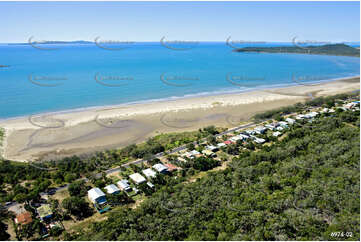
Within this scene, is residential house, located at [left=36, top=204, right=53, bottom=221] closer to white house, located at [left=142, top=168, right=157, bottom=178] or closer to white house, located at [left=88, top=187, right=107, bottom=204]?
white house, located at [left=88, top=187, right=107, bottom=204]

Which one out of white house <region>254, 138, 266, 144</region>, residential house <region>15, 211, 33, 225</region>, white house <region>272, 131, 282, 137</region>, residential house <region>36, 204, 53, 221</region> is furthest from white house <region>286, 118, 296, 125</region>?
residential house <region>15, 211, 33, 225</region>

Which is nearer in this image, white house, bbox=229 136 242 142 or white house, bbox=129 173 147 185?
white house, bbox=129 173 147 185

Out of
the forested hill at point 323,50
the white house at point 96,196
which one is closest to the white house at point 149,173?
the white house at point 96,196

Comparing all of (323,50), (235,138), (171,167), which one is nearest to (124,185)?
(171,167)

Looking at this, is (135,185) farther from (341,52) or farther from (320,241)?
(341,52)

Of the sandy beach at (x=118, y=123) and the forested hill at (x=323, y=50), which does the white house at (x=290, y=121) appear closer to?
the sandy beach at (x=118, y=123)

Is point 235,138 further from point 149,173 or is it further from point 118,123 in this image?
point 118,123
